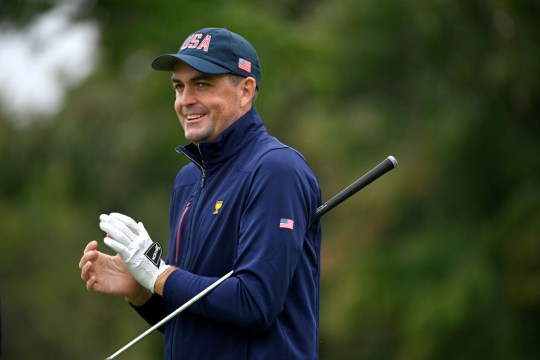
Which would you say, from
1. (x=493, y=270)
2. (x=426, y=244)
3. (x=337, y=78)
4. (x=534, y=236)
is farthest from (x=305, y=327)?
(x=337, y=78)

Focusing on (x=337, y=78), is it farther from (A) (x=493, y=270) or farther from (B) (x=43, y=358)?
(B) (x=43, y=358)

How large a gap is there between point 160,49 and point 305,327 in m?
15.6

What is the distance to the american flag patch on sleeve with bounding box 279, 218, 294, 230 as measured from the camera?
4531 mm

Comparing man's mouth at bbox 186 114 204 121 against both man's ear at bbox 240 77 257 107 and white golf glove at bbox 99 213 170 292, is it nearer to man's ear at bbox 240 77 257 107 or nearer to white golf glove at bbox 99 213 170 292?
man's ear at bbox 240 77 257 107

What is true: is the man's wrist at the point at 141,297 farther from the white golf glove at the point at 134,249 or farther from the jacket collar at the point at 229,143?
the jacket collar at the point at 229,143

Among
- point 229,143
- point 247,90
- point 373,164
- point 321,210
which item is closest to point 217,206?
point 229,143

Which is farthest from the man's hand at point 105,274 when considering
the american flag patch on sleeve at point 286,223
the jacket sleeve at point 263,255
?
the american flag patch on sleeve at point 286,223

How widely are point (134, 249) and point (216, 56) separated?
0.90 meters

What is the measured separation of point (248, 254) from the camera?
14.9 feet

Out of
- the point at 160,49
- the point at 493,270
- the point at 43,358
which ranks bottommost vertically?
the point at 43,358

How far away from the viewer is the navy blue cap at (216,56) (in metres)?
4.86

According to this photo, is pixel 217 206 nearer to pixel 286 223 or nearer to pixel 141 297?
pixel 286 223

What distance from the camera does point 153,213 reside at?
109 ft

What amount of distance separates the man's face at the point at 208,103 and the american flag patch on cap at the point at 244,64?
0.24 ft
